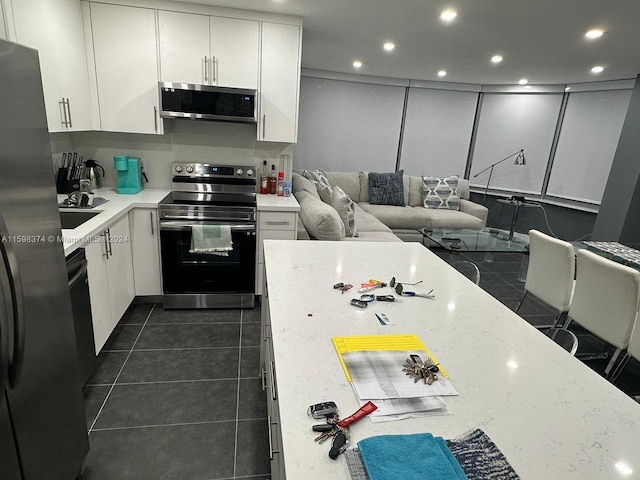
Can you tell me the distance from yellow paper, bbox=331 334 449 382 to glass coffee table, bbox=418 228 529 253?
252 cm

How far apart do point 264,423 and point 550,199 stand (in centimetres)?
592

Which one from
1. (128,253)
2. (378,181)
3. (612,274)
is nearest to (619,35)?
(612,274)

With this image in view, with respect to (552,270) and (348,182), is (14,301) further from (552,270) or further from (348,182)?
(348,182)

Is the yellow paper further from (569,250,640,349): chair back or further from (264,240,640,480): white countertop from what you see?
(569,250,640,349): chair back

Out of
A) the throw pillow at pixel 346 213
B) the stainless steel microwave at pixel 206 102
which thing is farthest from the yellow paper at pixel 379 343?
the throw pillow at pixel 346 213

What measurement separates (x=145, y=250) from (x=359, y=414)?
105 inches

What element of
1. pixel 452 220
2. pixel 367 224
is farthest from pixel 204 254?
pixel 452 220

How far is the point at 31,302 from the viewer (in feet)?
4.05

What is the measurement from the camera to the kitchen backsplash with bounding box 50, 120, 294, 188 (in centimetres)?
335

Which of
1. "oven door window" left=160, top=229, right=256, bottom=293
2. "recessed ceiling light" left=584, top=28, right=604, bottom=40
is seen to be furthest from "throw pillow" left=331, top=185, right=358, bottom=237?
"recessed ceiling light" left=584, top=28, right=604, bottom=40

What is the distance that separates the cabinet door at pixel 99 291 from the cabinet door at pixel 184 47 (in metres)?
1.53

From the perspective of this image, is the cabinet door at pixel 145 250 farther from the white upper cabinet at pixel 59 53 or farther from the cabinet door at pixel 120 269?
the white upper cabinet at pixel 59 53

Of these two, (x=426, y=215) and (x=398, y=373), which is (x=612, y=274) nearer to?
(x=398, y=373)

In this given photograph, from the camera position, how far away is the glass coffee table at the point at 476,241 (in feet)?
12.0
